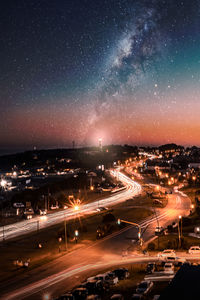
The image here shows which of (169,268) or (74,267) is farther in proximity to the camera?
(74,267)

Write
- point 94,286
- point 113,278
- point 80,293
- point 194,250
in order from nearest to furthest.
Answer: point 80,293, point 94,286, point 113,278, point 194,250

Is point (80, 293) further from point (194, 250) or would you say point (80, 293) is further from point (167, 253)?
point (194, 250)

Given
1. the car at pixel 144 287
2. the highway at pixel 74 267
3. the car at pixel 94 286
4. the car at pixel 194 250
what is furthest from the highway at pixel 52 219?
the car at pixel 144 287

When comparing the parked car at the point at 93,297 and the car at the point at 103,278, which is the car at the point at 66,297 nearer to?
the parked car at the point at 93,297

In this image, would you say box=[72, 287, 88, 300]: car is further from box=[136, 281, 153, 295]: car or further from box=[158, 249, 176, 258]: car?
box=[158, 249, 176, 258]: car

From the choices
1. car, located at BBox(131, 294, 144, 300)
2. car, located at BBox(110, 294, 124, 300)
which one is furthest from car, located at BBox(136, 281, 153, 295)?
car, located at BBox(110, 294, 124, 300)

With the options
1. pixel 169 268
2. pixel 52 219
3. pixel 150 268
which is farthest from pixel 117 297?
pixel 52 219
